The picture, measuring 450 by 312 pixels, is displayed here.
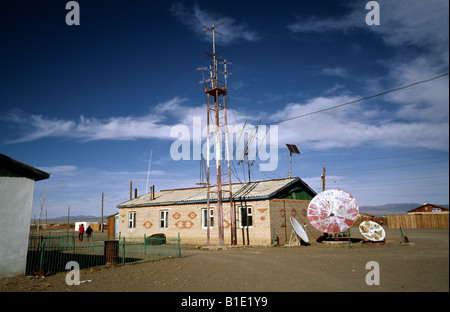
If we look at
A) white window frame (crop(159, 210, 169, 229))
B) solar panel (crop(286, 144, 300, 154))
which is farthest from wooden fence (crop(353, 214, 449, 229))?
white window frame (crop(159, 210, 169, 229))

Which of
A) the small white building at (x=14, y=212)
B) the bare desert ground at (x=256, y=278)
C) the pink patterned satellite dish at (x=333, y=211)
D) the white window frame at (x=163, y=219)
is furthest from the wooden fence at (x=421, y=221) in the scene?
the small white building at (x=14, y=212)

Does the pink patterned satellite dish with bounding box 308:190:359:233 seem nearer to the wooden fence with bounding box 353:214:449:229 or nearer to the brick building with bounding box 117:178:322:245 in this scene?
the brick building with bounding box 117:178:322:245

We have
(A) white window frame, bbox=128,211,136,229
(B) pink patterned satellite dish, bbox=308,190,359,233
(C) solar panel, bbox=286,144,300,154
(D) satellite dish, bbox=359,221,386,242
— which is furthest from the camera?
(A) white window frame, bbox=128,211,136,229

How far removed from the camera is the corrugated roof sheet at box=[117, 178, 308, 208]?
23.1 m

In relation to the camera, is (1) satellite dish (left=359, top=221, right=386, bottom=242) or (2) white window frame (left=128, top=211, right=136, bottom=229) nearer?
(1) satellite dish (left=359, top=221, right=386, bottom=242)

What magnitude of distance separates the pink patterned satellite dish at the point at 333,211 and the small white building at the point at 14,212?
53.2 feet

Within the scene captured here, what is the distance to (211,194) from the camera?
26203mm

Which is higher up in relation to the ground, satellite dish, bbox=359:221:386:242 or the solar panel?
the solar panel

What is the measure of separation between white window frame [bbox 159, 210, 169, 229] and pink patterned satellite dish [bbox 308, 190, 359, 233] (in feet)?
43.8

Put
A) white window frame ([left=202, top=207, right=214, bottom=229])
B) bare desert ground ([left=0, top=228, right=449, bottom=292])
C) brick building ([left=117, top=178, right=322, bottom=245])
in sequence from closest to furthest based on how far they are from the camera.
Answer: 1. bare desert ground ([left=0, top=228, right=449, bottom=292])
2. brick building ([left=117, top=178, right=322, bottom=245])
3. white window frame ([left=202, top=207, right=214, bottom=229])

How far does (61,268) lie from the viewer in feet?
42.6

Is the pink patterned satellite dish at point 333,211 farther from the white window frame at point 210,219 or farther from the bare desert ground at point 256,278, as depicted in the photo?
the white window frame at point 210,219

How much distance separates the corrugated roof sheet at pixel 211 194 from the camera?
75.8ft
